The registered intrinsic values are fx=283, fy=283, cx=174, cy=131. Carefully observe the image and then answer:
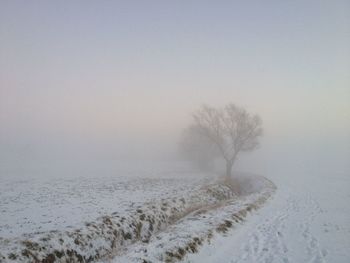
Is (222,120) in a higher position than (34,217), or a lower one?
higher

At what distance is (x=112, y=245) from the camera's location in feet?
42.7

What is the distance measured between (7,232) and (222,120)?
45.2 meters

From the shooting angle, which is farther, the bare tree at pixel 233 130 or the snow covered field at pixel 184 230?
the bare tree at pixel 233 130

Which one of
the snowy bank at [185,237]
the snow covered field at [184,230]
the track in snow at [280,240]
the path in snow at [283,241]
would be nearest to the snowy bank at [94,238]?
the snow covered field at [184,230]

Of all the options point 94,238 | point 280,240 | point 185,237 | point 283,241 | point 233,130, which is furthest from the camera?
point 233,130

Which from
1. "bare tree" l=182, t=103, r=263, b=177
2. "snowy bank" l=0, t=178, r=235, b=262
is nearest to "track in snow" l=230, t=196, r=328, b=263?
"snowy bank" l=0, t=178, r=235, b=262

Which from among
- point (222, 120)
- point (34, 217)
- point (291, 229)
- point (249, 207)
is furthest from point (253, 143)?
point (34, 217)

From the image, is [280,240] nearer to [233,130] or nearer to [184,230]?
[184,230]

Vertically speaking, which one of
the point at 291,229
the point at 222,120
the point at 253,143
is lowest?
the point at 291,229

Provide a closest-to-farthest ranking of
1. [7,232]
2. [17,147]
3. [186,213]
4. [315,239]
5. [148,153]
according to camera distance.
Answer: [7,232], [315,239], [186,213], [17,147], [148,153]

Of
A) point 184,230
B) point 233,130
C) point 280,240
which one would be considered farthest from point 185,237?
point 233,130

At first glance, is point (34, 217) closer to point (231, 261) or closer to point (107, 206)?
point (107, 206)

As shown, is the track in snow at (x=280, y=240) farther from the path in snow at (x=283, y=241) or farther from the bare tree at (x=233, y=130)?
the bare tree at (x=233, y=130)

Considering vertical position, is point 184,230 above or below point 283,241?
above
